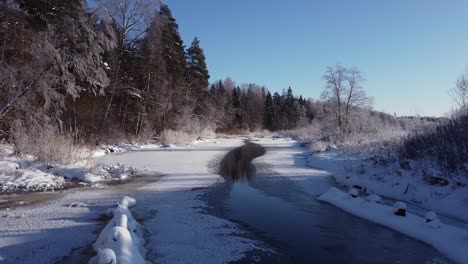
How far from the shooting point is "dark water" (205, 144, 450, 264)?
475cm

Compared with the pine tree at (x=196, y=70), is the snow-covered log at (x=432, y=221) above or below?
below

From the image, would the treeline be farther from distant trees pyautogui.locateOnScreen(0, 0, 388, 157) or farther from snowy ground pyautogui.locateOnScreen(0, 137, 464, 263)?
snowy ground pyautogui.locateOnScreen(0, 137, 464, 263)

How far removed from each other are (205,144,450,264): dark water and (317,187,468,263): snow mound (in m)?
0.17

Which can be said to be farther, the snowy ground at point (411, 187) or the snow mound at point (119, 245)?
the snowy ground at point (411, 187)

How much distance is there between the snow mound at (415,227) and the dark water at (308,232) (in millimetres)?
170

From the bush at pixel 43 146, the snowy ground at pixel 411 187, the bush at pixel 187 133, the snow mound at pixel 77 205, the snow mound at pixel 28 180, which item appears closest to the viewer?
the snowy ground at pixel 411 187

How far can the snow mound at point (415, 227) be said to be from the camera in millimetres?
4957

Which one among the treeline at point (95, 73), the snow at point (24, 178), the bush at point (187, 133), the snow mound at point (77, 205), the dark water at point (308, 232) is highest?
the treeline at point (95, 73)

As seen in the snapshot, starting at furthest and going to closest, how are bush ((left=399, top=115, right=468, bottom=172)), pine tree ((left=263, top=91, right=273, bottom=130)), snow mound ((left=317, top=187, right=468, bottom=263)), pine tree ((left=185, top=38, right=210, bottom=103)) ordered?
pine tree ((left=263, top=91, right=273, bottom=130))
pine tree ((left=185, top=38, right=210, bottom=103))
bush ((left=399, top=115, right=468, bottom=172))
snow mound ((left=317, top=187, right=468, bottom=263))

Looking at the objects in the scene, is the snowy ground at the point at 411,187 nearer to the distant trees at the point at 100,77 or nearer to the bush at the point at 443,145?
the bush at the point at 443,145

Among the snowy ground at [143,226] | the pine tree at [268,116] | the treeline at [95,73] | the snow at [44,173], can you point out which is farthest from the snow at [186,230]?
the pine tree at [268,116]

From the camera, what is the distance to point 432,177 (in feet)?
25.9

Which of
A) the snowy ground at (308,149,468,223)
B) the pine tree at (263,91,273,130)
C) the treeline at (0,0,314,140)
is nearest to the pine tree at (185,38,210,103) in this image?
the treeline at (0,0,314,140)

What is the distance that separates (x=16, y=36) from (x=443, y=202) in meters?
12.9
